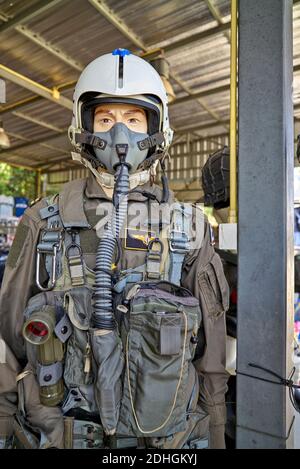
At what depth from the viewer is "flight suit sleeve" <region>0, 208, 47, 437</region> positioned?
1.33 m

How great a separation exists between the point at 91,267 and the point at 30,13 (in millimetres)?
3334

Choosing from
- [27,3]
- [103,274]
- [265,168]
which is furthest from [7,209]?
[265,168]

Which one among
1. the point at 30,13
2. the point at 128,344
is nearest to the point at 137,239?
the point at 128,344

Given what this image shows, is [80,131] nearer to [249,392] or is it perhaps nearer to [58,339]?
[58,339]

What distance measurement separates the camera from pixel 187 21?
3693mm

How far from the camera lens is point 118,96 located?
4.78ft

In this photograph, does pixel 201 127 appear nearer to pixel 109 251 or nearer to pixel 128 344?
pixel 109 251

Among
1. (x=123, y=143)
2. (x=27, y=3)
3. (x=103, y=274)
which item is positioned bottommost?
(x=103, y=274)

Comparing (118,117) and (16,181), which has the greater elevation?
(16,181)

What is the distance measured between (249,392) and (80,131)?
130 cm

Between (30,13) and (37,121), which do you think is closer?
(30,13)

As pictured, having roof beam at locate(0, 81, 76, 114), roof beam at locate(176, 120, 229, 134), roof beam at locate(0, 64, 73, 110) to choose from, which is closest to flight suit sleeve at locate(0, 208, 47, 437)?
roof beam at locate(0, 64, 73, 110)

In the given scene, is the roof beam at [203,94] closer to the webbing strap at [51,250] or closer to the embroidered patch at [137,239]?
the embroidered patch at [137,239]

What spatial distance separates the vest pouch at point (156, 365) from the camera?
1122 mm
